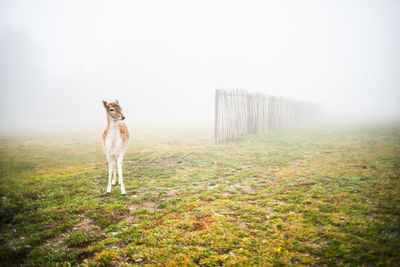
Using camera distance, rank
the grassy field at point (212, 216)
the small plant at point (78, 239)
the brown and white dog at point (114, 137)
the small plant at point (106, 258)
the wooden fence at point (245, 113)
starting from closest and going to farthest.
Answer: the small plant at point (106, 258), the grassy field at point (212, 216), the small plant at point (78, 239), the brown and white dog at point (114, 137), the wooden fence at point (245, 113)

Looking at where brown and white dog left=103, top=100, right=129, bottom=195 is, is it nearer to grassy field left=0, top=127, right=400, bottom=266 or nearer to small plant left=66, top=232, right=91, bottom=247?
grassy field left=0, top=127, right=400, bottom=266

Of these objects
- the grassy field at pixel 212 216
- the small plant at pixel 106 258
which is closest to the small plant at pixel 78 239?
the grassy field at pixel 212 216

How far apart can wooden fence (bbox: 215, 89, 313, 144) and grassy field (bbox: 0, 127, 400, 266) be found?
8562mm

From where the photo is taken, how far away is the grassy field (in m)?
3.86

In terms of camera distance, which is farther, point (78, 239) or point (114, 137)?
point (114, 137)

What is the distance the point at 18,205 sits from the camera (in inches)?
250

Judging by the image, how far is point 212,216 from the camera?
207 inches

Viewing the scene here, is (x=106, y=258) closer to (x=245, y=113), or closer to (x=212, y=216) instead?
(x=212, y=216)

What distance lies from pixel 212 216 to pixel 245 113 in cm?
1640

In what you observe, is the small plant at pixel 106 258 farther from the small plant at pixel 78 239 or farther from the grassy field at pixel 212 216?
the small plant at pixel 78 239

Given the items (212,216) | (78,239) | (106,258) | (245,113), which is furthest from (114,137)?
(245,113)

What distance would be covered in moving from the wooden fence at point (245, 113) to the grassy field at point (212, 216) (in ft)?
28.1

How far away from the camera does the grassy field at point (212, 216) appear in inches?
152

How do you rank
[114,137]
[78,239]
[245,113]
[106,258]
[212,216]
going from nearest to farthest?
[106,258]
[78,239]
[212,216]
[114,137]
[245,113]
